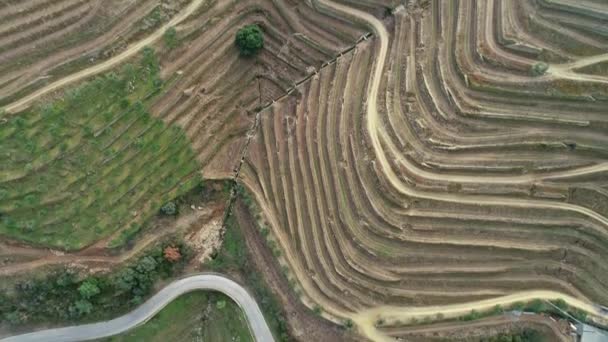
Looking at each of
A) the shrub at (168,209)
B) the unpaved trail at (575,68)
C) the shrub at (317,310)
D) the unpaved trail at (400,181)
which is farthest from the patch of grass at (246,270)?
the unpaved trail at (575,68)

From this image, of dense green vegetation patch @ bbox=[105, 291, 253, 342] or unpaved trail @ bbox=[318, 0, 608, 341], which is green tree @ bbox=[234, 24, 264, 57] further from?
dense green vegetation patch @ bbox=[105, 291, 253, 342]

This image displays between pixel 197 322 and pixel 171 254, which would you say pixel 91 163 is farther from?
pixel 197 322

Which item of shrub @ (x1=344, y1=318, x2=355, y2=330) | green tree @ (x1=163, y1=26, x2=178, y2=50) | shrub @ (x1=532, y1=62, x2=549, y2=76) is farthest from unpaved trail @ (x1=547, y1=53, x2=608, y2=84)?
green tree @ (x1=163, y1=26, x2=178, y2=50)

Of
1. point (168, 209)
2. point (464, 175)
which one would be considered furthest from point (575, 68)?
point (168, 209)

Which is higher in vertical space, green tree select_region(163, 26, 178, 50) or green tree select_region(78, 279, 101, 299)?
Result: green tree select_region(163, 26, 178, 50)

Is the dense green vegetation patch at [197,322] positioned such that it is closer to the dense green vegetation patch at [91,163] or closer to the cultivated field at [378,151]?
the cultivated field at [378,151]

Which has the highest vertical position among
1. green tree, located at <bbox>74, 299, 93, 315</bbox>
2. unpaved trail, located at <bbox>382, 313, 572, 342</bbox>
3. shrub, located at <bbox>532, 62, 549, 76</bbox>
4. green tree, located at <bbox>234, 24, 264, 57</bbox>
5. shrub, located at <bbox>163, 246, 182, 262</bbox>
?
green tree, located at <bbox>234, 24, 264, 57</bbox>
